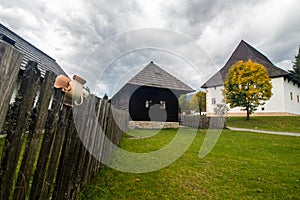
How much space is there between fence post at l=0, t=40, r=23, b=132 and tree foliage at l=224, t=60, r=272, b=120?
20309 mm

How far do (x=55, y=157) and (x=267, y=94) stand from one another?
21014 mm

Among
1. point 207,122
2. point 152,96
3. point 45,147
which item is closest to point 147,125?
point 152,96

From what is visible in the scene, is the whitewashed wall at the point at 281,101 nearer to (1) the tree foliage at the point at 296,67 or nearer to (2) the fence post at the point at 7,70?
(1) the tree foliage at the point at 296,67

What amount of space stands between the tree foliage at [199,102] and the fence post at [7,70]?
28873 millimetres

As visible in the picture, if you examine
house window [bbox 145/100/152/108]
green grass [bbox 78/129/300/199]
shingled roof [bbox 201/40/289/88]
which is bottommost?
green grass [bbox 78/129/300/199]

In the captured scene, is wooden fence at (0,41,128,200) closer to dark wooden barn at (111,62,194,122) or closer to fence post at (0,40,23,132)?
fence post at (0,40,23,132)

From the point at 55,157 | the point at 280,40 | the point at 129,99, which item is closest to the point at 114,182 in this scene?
the point at 55,157

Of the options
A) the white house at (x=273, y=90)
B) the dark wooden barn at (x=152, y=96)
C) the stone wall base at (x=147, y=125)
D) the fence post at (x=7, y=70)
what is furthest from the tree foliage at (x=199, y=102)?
the fence post at (x=7, y=70)

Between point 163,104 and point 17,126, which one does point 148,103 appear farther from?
point 17,126

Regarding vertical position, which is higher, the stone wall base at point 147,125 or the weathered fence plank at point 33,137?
the weathered fence plank at point 33,137

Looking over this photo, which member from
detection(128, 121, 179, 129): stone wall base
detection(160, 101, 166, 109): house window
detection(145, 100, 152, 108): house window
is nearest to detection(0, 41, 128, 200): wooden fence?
detection(128, 121, 179, 129): stone wall base

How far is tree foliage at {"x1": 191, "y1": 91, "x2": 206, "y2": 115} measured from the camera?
2888cm

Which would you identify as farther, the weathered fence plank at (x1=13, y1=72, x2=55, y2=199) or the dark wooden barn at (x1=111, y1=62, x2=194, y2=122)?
the dark wooden barn at (x1=111, y1=62, x2=194, y2=122)

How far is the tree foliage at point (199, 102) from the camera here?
94.7 ft
